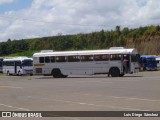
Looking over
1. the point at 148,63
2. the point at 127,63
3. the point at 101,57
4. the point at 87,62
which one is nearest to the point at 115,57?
the point at 127,63

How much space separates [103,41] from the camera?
331 feet

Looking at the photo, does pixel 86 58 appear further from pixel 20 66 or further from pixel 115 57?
pixel 20 66

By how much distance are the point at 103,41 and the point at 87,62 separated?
56.0m

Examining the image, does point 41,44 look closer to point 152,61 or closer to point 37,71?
point 152,61

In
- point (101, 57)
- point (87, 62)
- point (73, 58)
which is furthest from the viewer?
point (73, 58)

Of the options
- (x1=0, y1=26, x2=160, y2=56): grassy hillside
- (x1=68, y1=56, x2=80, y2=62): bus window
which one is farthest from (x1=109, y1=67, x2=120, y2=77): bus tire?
(x1=0, y1=26, x2=160, y2=56): grassy hillside

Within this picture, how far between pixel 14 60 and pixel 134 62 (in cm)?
2235

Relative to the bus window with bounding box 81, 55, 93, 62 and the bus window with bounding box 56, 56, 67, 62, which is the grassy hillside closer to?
the bus window with bounding box 56, 56, 67, 62

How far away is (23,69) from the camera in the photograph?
5903 cm

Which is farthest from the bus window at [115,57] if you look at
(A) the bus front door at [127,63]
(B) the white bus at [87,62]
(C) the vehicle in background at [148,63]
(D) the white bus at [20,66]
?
(C) the vehicle in background at [148,63]

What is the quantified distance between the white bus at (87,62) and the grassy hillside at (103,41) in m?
47.1

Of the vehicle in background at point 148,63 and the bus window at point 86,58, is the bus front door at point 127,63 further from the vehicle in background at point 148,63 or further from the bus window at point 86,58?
the vehicle in background at point 148,63

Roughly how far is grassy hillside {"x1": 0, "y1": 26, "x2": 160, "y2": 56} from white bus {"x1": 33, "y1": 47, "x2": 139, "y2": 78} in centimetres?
4712

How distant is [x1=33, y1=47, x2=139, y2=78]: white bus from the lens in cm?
4364
